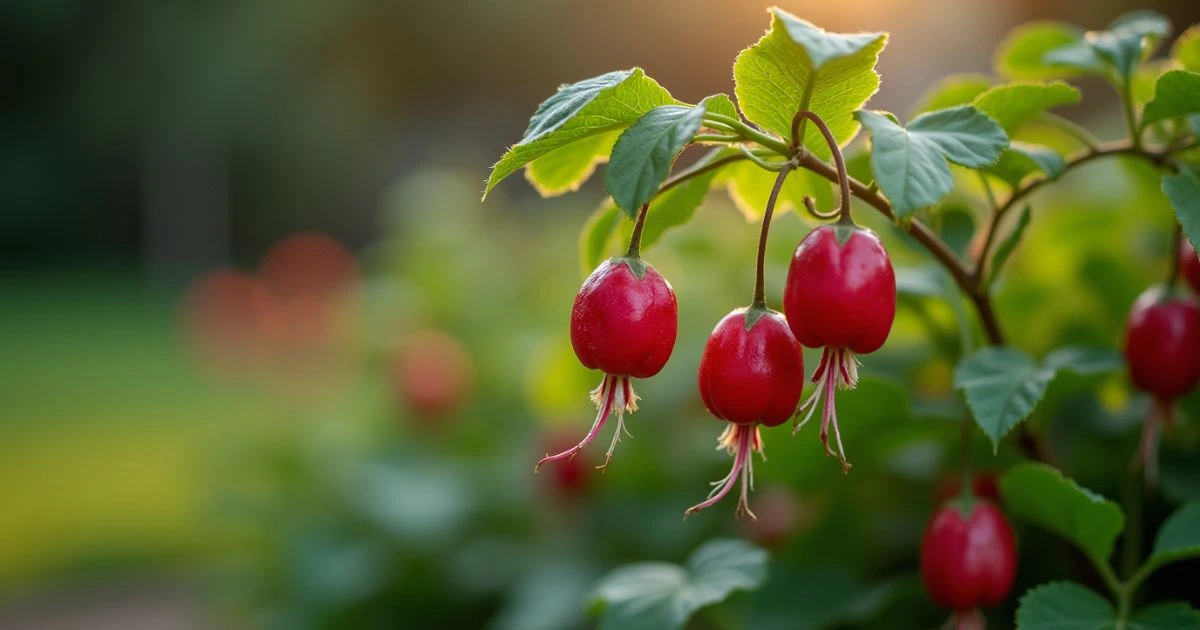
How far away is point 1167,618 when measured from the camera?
81 centimetres

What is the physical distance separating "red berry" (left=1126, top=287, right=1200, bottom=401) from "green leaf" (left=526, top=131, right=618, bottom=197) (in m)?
0.51

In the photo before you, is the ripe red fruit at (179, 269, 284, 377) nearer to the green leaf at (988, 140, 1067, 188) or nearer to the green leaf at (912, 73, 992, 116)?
the green leaf at (912, 73, 992, 116)

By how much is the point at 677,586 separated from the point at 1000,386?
1.20 ft

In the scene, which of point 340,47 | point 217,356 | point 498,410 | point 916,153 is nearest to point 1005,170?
point 916,153

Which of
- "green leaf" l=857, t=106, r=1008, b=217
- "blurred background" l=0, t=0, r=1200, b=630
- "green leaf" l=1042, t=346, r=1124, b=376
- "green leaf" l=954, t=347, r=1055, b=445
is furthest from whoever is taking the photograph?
"blurred background" l=0, t=0, r=1200, b=630

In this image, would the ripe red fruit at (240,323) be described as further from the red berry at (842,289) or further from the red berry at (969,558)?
the red berry at (842,289)

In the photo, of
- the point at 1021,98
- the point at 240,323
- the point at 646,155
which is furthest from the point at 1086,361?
the point at 240,323

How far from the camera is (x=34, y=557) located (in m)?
4.57

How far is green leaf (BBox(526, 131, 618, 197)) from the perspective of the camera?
31.5 inches

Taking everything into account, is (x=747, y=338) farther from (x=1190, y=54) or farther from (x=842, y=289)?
(x=1190, y=54)

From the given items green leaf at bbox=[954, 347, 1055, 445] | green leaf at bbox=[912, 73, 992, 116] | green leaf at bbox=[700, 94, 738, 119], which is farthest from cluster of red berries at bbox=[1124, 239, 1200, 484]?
green leaf at bbox=[700, 94, 738, 119]

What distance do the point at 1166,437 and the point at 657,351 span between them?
2.33ft

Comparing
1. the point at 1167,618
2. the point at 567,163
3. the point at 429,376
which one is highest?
the point at 429,376

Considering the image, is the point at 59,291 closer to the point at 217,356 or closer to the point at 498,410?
the point at 217,356
